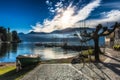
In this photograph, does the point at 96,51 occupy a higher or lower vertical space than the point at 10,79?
higher

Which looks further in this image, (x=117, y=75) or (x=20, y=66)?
(x=20, y=66)

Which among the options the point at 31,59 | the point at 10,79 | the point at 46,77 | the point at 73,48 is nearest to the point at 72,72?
the point at 46,77

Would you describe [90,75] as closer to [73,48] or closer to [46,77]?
[46,77]

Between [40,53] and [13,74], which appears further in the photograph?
[40,53]

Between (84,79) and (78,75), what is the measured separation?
1.97 m

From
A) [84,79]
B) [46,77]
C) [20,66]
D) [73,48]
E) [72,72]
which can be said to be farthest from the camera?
[73,48]

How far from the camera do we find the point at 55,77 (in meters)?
22.2

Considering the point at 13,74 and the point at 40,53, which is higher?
the point at 13,74

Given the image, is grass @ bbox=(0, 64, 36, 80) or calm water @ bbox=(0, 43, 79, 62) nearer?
grass @ bbox=(0, 64, 36, 80)

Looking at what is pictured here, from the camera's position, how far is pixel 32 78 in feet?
72.4

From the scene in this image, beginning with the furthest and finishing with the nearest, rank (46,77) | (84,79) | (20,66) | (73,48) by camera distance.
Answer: (73,48)
(20,66)
(46,77)
(84,79)

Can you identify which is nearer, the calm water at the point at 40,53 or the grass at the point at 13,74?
the grass at the point at 13,74

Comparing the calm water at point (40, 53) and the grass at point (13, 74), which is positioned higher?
the grass at point (13, 74)

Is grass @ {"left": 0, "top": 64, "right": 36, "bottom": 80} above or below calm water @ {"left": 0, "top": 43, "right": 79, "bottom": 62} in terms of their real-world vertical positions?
above
